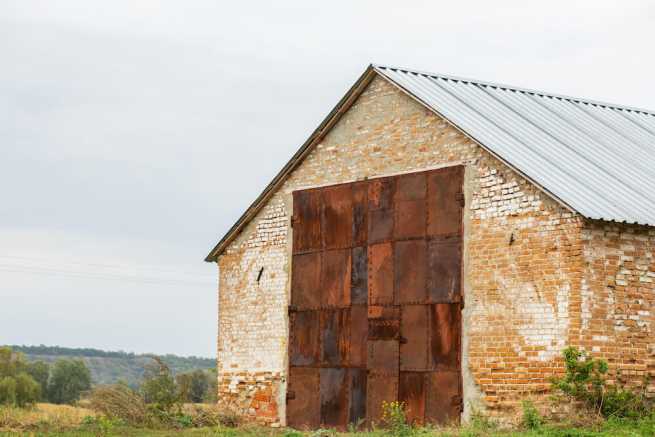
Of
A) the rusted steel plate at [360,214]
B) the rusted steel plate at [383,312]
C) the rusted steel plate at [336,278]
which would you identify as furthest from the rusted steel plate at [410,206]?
the rusted steel plate at [336,278]

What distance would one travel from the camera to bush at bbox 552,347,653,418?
637 inches

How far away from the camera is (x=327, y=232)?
21.0 m

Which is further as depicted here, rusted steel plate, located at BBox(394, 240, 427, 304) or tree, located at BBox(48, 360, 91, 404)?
tree, located at BBox(48, 360, 91, 404)

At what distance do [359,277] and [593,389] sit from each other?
5154 mm

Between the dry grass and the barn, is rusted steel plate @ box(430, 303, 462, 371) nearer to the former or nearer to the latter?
the barn

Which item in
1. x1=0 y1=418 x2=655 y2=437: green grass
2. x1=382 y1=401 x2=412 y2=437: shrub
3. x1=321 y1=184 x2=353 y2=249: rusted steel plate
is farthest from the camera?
x1=321 y1=184 x2=353 y2=249: rusted steel plate

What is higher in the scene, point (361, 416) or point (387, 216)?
point (387, 216)

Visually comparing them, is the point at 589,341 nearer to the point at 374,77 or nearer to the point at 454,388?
the point at 454,388

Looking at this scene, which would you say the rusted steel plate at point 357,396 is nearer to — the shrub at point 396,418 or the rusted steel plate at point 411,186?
the shrub at point 396,418

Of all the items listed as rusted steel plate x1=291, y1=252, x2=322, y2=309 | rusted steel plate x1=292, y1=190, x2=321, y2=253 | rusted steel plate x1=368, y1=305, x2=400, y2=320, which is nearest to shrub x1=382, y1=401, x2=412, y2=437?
rusted steel plate x1=368, y1=305, x2=400, y2=320

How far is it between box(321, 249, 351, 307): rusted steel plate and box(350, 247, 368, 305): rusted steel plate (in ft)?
0.39

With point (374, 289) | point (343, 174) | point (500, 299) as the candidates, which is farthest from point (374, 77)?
point (500, 299)

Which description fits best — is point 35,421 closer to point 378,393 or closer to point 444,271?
→ point 378,393

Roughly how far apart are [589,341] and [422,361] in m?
3.20
